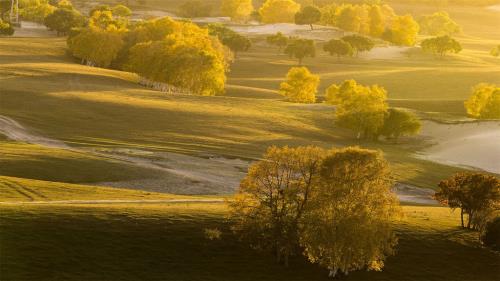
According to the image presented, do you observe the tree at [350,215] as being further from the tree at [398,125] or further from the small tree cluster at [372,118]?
the tree at [398,125]

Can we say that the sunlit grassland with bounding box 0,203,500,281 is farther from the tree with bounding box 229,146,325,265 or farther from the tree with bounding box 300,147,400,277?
the tree with bounding box 300,147,400,277

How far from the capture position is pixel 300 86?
16838 cm

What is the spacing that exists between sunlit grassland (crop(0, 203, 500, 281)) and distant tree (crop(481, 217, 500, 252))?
91 centimetres

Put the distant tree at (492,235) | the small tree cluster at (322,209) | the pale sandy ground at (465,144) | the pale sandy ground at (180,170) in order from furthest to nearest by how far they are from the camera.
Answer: the pale sandy ground at (465,144), the pale sandy ground at (180,170), the distant tree at (492,235), the small tree cluster at (322,209)

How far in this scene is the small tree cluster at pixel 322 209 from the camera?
55781 mm

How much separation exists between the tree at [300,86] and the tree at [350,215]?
108 meters

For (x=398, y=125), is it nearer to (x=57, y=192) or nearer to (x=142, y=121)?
(x=142, y=121)

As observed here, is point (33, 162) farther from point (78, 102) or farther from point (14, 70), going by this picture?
point (14, 70)

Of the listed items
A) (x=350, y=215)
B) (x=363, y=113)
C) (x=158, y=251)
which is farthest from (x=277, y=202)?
(x=363, y=113)

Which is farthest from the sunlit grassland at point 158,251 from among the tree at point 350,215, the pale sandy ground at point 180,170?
the pale sandy ground at point 180,170

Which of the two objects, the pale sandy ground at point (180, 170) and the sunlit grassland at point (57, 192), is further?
the pale sandy ground at point (180, 170)

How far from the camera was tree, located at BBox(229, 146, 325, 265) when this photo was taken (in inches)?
2267

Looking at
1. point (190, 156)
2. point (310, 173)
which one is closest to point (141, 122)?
point (190, 156)

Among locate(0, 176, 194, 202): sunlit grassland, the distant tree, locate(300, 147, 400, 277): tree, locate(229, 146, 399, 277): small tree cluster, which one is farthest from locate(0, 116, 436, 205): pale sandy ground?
locate(300, 147, 400, 277): tree
